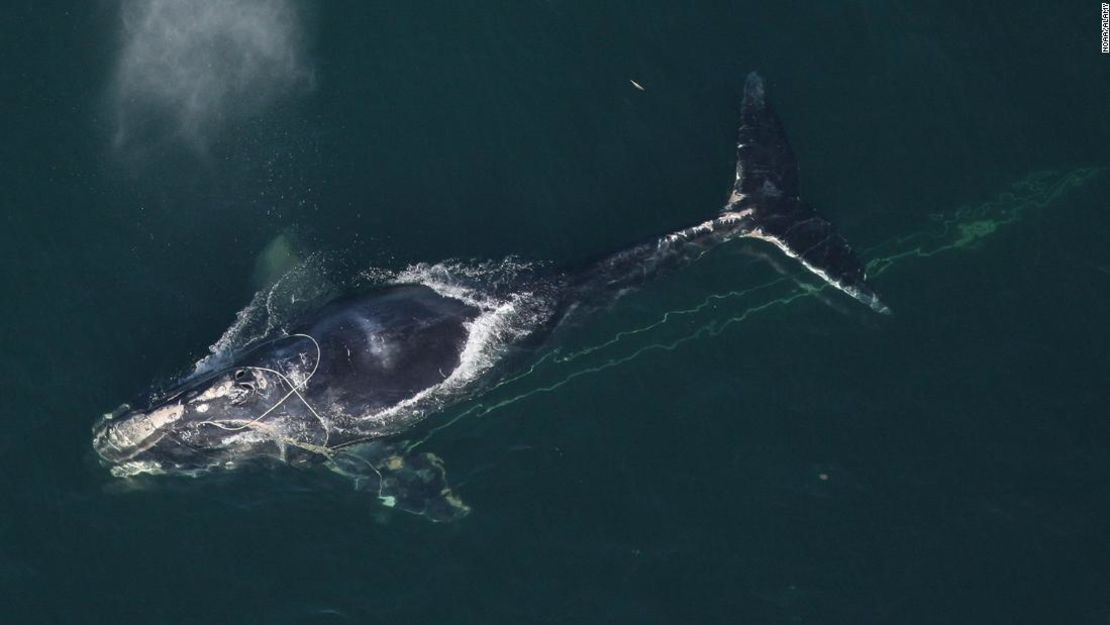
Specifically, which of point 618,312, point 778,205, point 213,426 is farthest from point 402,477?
point 778,205

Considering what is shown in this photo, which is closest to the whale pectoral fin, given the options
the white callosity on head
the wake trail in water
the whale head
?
the wake trail in water

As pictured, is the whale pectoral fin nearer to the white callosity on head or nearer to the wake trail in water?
the wake trail in water

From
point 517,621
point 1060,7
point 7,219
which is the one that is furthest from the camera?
point 1060,7

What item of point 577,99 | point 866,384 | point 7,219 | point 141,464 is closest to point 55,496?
point 141,464

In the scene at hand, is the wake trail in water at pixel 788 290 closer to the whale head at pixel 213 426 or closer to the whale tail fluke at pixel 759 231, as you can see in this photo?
the whale tail fluke at pixel 759 231

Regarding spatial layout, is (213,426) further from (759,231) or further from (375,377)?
(759,231)

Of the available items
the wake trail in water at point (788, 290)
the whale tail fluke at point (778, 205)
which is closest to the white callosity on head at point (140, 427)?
the wake trail in water at point (788, 290)

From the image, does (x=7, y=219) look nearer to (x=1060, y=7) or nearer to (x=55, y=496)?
(x=55, y=496)
